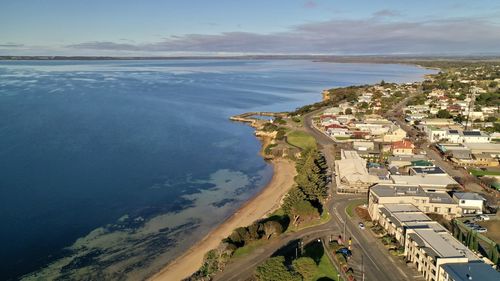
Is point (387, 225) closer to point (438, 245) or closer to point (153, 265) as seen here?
point (438, 245)

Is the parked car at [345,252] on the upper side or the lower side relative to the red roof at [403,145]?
lower

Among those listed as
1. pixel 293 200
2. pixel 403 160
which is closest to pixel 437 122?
pixel 403 160

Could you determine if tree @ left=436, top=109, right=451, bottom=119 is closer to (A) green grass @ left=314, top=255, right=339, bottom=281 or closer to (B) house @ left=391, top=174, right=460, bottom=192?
(B) house @ left=391, top=174, right=460, bottom=192

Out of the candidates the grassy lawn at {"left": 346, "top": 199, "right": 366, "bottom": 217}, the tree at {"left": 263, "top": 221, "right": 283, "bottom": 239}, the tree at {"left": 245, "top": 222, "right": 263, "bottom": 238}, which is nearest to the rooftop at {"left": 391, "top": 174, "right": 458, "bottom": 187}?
the grassy lawn at {"left": 346, "top": 199, "right": 366, "bottom": 217}

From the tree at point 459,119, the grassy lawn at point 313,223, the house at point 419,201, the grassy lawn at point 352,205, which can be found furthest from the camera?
the tree at point 459,119

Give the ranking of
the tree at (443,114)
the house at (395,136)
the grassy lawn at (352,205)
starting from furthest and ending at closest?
the tree at (443,114), the house at (395,136), the grassy lawn at (352,205)

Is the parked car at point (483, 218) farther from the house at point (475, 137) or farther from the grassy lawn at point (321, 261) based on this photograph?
the house at point (475, 137)

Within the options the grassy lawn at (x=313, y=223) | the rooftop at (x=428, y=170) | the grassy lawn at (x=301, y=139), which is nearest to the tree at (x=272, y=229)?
the grassy lawn at (x=313, y=223)

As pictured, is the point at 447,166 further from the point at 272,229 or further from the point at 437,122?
the point at 272,229
